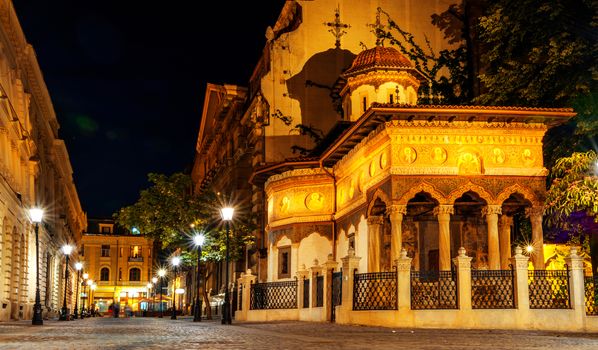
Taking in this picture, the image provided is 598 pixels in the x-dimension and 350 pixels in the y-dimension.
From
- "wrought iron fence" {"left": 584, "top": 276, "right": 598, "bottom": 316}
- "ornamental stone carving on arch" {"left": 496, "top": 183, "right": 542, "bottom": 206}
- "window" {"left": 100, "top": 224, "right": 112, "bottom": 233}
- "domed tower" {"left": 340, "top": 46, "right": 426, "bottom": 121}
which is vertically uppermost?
"window" {"left": 100, "top": 224, "right": 112, "bottom": 233}

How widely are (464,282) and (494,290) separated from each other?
0.88 metres

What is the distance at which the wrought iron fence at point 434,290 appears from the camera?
20250 millimetres

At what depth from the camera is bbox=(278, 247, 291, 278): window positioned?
34.5 meters

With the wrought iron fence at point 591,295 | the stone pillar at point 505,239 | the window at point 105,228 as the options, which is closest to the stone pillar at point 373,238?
the stone pillar at point 505,239

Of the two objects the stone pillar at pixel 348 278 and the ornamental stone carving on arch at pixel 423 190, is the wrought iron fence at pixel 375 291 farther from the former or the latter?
the ornamental stone carving on arch at pixel 423 190

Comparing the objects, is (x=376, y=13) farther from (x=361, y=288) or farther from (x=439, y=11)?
(x=361, y=288)

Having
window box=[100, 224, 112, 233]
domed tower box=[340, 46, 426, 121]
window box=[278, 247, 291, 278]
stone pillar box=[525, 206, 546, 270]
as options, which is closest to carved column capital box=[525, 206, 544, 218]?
stone pillar box=[525, 206, 546, 270]

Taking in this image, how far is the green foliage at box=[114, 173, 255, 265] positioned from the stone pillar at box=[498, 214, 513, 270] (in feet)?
53.8

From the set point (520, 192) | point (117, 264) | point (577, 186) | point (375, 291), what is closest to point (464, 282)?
point (375, 291)

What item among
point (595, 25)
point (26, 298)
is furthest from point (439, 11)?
point (26, 298)

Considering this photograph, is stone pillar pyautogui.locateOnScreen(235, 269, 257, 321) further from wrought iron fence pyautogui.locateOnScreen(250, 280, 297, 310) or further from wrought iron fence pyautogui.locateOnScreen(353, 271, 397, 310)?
wrought iron fence pyautogui.locateOnScreen(353, 271, 397, 310)

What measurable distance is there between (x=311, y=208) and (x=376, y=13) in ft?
43.4

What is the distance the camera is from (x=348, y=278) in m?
22.5

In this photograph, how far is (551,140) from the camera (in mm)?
27375
